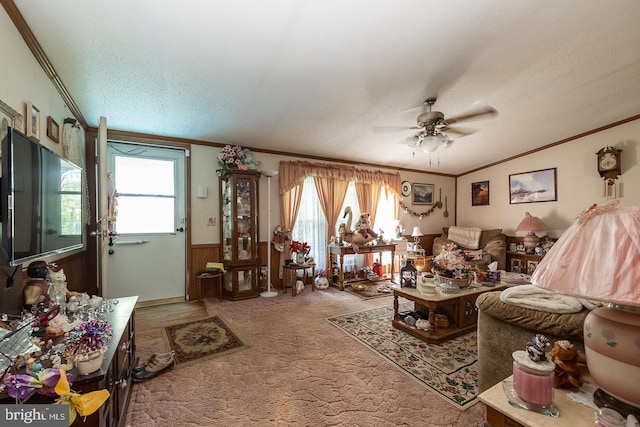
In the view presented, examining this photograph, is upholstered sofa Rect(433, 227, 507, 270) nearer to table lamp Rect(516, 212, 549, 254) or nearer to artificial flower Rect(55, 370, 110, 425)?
table lamp Rect(516, 212, 549, 254)

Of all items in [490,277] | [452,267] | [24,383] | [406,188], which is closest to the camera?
[24,383]

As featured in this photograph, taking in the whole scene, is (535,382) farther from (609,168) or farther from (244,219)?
(609,168)

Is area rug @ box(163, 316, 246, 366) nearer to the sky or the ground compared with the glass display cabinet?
nearer to the ground

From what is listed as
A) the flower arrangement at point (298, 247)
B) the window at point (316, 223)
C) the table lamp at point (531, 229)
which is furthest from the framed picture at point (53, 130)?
the table lamp at point (531, 229)

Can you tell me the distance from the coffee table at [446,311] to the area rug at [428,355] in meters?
0.06

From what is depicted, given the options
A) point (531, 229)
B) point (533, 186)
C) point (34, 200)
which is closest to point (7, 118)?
point (34, 200)

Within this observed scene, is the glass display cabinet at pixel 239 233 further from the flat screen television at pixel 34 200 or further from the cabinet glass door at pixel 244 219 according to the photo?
the flat screen television at pixel 34 200

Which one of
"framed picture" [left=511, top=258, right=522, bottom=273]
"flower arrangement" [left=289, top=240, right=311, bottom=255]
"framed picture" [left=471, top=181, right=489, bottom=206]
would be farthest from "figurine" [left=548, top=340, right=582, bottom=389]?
"framed picture" [left=471, top=181, right=489, bottom=206]

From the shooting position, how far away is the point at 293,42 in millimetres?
2002

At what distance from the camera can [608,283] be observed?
0.69 metres

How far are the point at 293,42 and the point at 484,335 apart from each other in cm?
243

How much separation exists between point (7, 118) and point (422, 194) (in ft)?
19.7

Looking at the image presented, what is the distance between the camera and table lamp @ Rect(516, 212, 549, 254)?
4.71m

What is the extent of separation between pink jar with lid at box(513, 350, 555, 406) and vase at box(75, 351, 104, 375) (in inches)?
62.4
